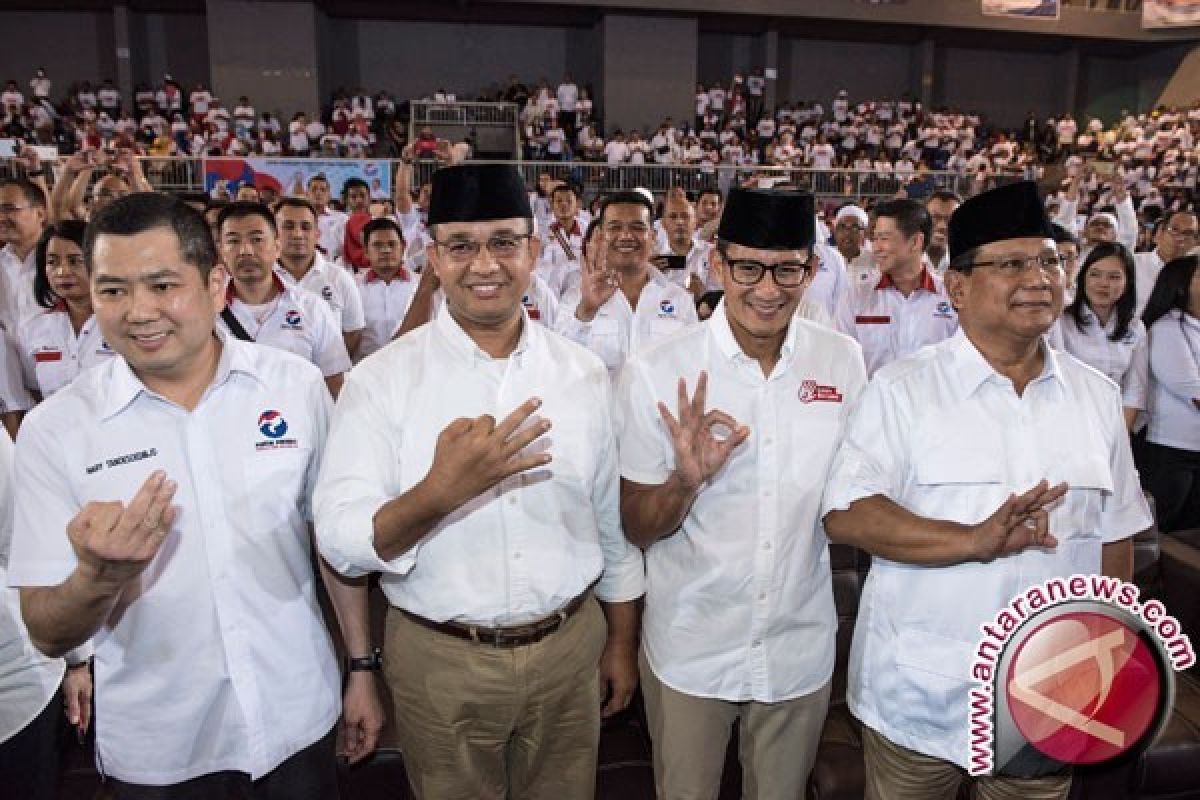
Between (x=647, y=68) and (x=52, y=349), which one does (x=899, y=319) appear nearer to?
(x=52, y=349)

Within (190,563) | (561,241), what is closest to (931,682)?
(190,563)

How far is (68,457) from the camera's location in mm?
1660

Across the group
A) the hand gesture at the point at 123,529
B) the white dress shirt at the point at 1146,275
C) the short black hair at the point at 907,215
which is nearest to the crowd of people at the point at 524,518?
the hand gesture at the point at 123,529

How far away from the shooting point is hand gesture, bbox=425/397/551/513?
1550mm

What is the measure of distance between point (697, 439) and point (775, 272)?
0.51 m

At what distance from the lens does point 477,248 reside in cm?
191

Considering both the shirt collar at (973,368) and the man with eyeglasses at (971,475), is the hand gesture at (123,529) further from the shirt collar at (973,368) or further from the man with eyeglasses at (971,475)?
the shirt collar at (973,368)

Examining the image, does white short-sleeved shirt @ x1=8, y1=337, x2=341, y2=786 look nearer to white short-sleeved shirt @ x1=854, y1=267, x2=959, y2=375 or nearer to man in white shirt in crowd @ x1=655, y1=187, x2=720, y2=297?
man in white shirt in crowd @ x1=655, y1=187, x2=720, y2=297

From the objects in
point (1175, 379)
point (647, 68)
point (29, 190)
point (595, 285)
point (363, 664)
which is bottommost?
point (363, 664)

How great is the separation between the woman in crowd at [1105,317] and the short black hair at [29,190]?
5673 mm

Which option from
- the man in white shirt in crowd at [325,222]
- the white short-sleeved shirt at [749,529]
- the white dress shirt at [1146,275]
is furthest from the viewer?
the man in white shirt in crowd at [325,222]

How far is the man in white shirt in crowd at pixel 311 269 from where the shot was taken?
488 centimetres

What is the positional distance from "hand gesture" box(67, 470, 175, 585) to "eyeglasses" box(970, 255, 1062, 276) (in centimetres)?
172

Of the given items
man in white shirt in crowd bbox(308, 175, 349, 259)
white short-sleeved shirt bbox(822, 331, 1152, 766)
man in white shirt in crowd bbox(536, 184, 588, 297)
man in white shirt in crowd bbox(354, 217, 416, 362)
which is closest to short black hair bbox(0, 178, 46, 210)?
man in white shirt in crowd bbox(354, 217, 416, 362)
